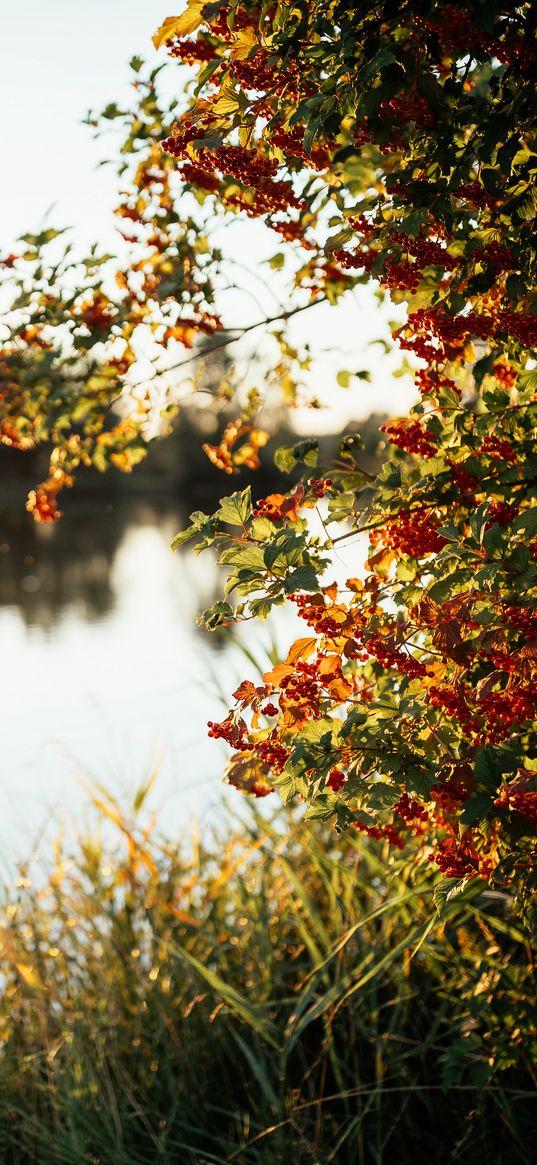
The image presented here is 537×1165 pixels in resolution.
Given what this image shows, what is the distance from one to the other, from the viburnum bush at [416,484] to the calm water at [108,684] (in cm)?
17

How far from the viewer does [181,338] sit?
2.44 metres

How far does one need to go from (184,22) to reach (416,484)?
2.47 ft

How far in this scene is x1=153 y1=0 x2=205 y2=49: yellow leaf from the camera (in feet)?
5.00

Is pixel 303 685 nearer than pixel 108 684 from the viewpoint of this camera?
Yes

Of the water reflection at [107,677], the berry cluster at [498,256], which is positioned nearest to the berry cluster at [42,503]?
the water reflection at [107,677]

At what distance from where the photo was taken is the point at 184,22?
1.55 metres

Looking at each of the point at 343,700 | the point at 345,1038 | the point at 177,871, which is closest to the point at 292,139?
the point at 343,700

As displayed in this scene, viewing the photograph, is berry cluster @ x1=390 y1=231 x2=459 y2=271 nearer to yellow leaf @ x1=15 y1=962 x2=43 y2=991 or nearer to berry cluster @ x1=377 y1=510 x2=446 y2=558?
berry cluster @ x1=377 y1=510 x2=446 y2=558

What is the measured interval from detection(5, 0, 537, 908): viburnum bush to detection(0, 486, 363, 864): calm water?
0.17 metres

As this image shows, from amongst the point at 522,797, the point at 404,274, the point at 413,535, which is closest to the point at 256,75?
the point at 404,274

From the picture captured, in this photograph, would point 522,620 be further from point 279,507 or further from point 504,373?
point 504,373

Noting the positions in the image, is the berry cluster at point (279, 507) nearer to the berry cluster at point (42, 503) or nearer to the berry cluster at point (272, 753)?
the berry cluster at point (272, 753)

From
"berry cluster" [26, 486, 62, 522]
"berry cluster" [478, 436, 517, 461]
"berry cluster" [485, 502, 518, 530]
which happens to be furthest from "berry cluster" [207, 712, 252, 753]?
"berry cluster" [26, 486, 62, 522]

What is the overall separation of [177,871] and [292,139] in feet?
7.75
